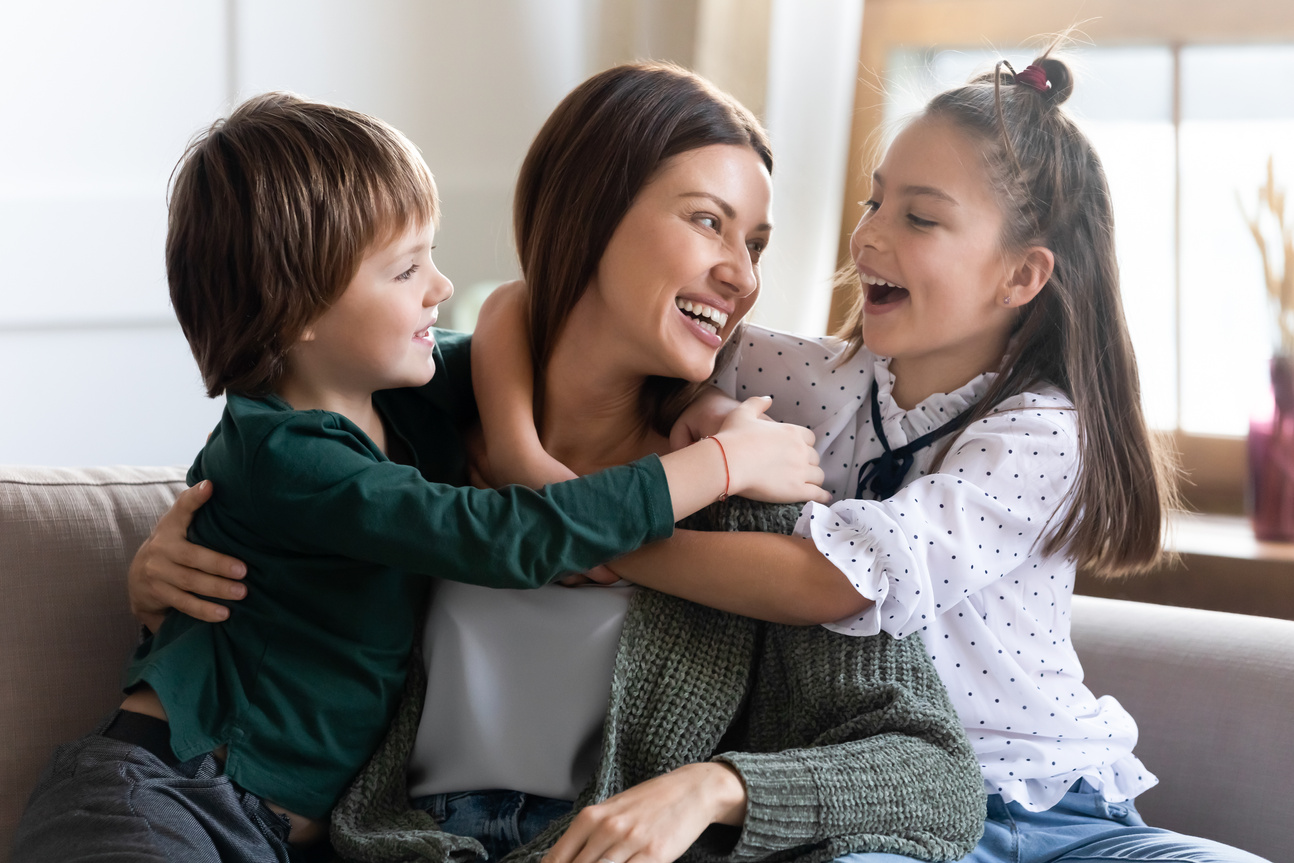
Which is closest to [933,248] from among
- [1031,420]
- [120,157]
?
[1031,420]

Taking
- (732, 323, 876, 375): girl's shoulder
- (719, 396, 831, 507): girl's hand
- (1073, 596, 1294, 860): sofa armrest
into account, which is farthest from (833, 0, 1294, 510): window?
(719, 396, 831, 507): girl's hand

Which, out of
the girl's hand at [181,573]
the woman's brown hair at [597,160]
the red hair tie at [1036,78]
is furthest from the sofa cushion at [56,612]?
the red hair tie at [1036,78]

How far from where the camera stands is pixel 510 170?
288 cm

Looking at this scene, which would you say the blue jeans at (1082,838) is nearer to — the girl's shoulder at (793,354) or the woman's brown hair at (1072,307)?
the woman's brown hair at (1072,307)

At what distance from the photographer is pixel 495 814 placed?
1.19 m

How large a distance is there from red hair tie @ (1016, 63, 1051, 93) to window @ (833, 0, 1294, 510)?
1070 mm

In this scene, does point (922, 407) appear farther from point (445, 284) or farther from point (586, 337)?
point (445, 284)

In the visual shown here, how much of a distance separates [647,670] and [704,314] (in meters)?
0.42

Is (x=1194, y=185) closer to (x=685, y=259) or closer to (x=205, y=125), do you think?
(x=685, y=259)

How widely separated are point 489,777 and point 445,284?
0.55 m

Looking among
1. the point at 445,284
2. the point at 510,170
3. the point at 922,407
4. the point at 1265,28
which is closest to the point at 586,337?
the point at 445,284

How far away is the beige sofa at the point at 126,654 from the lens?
4.36 ft

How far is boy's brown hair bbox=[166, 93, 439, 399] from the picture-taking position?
1.19 m

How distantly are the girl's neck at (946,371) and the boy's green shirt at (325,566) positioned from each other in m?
0.43
